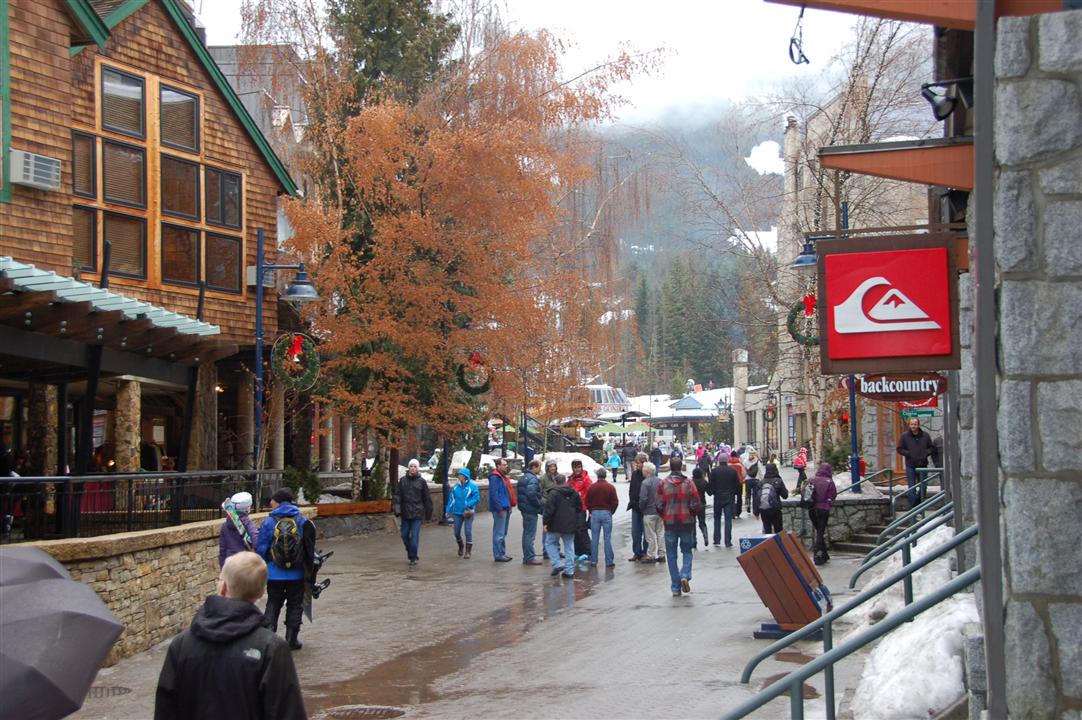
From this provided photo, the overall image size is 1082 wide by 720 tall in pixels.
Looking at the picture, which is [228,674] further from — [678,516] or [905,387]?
[678,516]

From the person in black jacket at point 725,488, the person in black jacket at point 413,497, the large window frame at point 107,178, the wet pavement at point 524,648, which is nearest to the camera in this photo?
the wet pavement at point 524,648

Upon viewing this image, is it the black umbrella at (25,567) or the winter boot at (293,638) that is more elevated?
the black umbrella at (25,567)

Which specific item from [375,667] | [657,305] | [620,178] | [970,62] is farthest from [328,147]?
[657,305]

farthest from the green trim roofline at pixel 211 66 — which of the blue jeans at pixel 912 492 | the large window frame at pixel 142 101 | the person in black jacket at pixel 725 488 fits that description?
the blue jeans at pixel 912 492

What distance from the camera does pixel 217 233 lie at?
910 inches

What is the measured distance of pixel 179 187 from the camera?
2225 cm

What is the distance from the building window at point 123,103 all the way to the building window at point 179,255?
1.84m

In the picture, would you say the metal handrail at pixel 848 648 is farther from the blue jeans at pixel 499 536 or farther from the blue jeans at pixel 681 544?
the blue jeans at pixel 499 536

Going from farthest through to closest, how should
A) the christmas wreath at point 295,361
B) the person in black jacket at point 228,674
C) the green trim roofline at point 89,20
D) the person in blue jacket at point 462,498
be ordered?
the christmas wreath at point 295,361 → the person in blue jacket at point 462,498 → the green trim roofline at point 89,20 → the person in black jacket at point 228,674

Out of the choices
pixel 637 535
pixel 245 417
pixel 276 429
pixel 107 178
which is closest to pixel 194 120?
pixel 107 178

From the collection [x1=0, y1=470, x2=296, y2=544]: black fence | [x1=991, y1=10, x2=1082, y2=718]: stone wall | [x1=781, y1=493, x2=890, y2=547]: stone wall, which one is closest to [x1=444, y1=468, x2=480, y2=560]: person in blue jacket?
[x1=0, y1=470, x2=296, y2=544]: black fence

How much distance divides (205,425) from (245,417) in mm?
3720

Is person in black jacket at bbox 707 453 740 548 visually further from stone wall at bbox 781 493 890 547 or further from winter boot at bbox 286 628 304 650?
winter boot at bbox 286 628 304 650

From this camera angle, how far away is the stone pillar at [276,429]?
26.0 metres
